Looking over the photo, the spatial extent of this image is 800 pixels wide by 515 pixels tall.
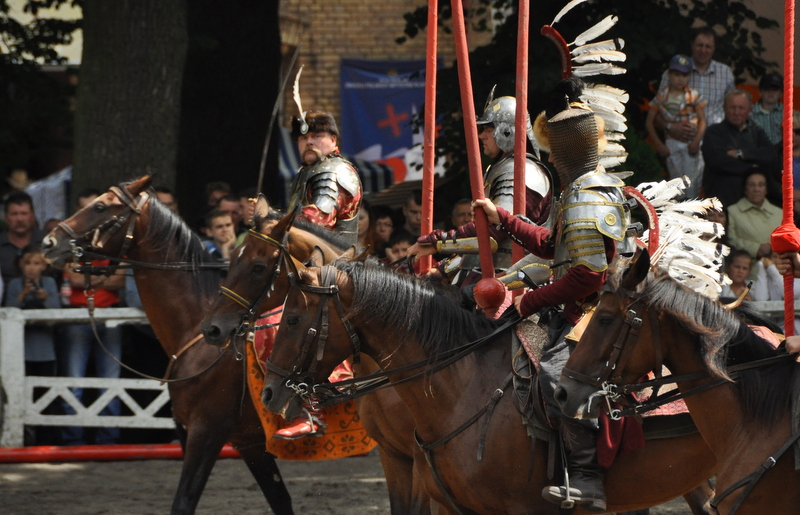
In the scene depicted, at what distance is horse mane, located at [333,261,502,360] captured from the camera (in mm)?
4844

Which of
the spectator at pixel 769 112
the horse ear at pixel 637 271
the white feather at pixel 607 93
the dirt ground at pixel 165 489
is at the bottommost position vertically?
the dirt ground at pixel 165 489

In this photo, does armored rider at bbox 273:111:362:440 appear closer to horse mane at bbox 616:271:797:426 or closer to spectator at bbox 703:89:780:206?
horse mane at bbox 616:271:797:426

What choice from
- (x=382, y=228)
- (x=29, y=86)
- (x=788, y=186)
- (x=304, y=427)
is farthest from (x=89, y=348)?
(x=788, y=186)

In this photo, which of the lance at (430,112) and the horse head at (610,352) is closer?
the horse head at (610,352)

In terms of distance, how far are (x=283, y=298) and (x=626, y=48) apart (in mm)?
6131

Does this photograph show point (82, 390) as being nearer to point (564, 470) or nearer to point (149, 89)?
point (149, 89)

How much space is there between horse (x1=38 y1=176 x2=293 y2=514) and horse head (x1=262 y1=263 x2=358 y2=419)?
6.27 ft

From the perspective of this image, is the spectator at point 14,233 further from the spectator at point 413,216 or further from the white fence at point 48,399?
the spectator at point 413,216

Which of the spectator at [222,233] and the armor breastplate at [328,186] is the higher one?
the armor breastplate at [328,186]

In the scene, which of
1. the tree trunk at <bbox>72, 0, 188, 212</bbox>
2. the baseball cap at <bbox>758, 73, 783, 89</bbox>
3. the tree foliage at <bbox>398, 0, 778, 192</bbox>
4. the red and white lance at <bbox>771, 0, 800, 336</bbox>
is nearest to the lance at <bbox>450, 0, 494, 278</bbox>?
the red and white lance at <bbox>771, 0, 800, 336</bbox>

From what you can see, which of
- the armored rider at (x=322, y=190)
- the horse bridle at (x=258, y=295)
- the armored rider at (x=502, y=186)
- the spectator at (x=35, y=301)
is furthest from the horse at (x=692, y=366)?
the spectator at (x=35, y=301)

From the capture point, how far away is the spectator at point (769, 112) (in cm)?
1059

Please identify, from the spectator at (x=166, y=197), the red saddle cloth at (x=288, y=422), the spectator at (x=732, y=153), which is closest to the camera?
the red saddle cloth at (x=288, y=422)

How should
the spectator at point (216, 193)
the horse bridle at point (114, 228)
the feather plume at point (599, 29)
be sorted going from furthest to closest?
1. the spectator at point (216, 193)
2. the horse bridle at point (114, 228)
3. the feather plume at point (599, 29)
